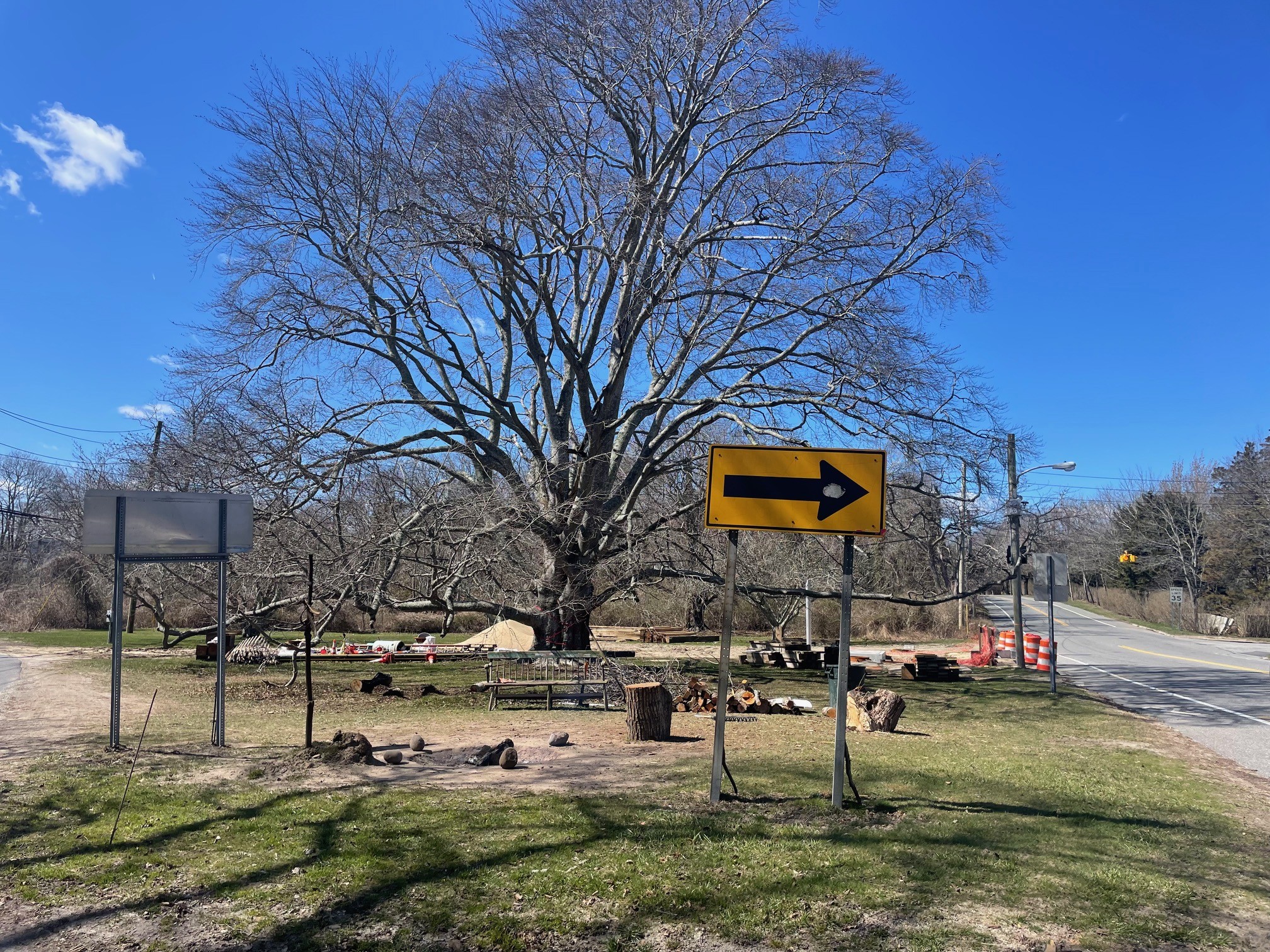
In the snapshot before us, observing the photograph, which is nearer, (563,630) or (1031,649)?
(563,630)

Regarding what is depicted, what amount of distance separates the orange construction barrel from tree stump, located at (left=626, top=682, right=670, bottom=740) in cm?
1774

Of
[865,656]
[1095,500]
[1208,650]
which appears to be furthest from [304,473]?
[1095,500]

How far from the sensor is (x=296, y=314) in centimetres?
1630

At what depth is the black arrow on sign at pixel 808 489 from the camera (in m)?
7.22

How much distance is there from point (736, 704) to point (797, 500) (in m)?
8.92

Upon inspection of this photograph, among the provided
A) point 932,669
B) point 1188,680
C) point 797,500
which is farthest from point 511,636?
point 797,500

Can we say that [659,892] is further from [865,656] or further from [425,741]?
[865,656]

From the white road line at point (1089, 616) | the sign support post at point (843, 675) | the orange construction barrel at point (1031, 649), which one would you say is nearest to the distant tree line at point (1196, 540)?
the white road line at point (1089, 616)

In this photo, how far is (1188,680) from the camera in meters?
22.2

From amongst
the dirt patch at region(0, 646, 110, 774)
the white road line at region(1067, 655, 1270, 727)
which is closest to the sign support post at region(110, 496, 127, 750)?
the dirt patch at region(0, 646, 110, 774)

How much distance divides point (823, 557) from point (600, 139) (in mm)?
13245

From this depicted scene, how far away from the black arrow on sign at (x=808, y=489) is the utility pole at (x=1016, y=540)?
535 inches

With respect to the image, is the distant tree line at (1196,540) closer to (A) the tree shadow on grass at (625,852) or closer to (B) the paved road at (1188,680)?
(B) the paved road at (1188,680)

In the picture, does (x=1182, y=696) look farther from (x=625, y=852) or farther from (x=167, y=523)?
(x=167, y=523)
